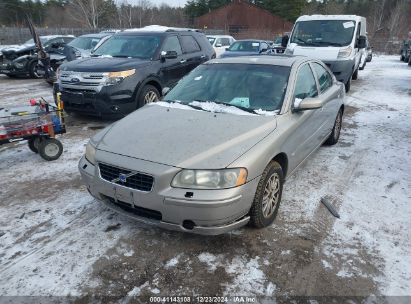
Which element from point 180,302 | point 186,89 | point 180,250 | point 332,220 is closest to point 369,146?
point 332,220

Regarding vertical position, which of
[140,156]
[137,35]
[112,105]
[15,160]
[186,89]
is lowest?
[15,160]

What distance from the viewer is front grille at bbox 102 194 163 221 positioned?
10.1 feet

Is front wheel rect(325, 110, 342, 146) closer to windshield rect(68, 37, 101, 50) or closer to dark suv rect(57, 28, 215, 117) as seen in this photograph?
dark suv rect(57, 28, 215, 117)

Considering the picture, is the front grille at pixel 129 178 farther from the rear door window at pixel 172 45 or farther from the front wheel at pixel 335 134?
the rear door window at pixel 172 45

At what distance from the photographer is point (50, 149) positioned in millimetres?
5355

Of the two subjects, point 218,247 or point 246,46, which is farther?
point 246,46

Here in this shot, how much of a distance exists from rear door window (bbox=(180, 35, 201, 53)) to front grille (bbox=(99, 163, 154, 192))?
5825 millimetres

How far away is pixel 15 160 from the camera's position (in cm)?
545

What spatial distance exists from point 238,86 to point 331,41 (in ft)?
25.3

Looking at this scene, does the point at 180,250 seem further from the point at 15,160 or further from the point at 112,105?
the point at 112,105

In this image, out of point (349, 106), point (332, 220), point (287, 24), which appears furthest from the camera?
point (287, 24)

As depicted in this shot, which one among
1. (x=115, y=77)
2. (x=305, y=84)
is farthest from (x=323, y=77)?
(x=115, y=77)

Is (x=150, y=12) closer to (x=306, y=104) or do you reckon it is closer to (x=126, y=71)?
(x=126, y=71)

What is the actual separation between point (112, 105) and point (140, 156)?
4.02 m
